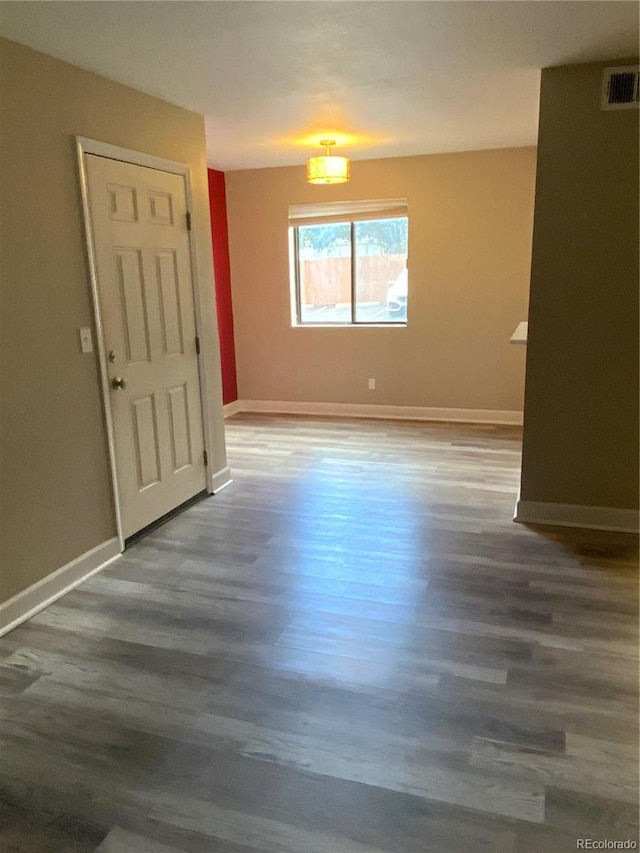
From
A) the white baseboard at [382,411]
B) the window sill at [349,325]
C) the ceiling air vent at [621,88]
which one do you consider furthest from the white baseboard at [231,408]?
the ceiling air vent at [621,88]

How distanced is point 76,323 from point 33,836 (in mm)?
2141

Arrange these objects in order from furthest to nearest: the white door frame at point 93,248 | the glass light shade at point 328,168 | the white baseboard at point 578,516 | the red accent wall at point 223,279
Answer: the red accent wall at point 223,279 < the glass light shade at point 328,168 < the white baseboard at point 578,516 < the white door frame at point 93,248

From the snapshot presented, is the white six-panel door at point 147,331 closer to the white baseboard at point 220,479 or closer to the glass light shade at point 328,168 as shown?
the white baseboard at point 220,479

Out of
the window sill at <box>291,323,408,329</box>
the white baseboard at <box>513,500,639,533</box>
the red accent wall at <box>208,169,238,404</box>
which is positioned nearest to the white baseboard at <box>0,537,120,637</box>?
the white baseboard at <box>513,500,639,533</box>

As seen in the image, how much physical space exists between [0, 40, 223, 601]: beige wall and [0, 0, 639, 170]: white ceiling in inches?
6.7

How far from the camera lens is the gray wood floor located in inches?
68.7

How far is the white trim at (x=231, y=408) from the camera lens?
22.2 ft

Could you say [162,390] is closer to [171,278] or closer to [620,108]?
[171,278]

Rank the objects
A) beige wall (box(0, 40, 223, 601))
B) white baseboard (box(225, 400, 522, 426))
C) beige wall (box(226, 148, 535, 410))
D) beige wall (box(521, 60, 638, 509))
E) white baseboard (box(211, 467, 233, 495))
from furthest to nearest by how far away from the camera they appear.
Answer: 1. white baseboard (box(225, 400, 522, 426))
2. beige wall (box(226, 148, 535, 410))
3. white baseboard (box(211, 467, 233, 495))
4. beige wall (box(521, 60, 638, 509))
5. beige wall (box(0, 40, 223, 601))

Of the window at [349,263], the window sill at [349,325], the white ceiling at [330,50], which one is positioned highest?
the white ceiling at [330,50]

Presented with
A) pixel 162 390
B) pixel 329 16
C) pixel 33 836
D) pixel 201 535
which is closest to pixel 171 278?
pixel 162 390

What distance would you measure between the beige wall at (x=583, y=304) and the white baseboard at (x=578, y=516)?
40mm

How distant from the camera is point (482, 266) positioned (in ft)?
19.1

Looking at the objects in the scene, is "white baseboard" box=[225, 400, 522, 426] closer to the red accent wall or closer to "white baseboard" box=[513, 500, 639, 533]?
the red accent wall
